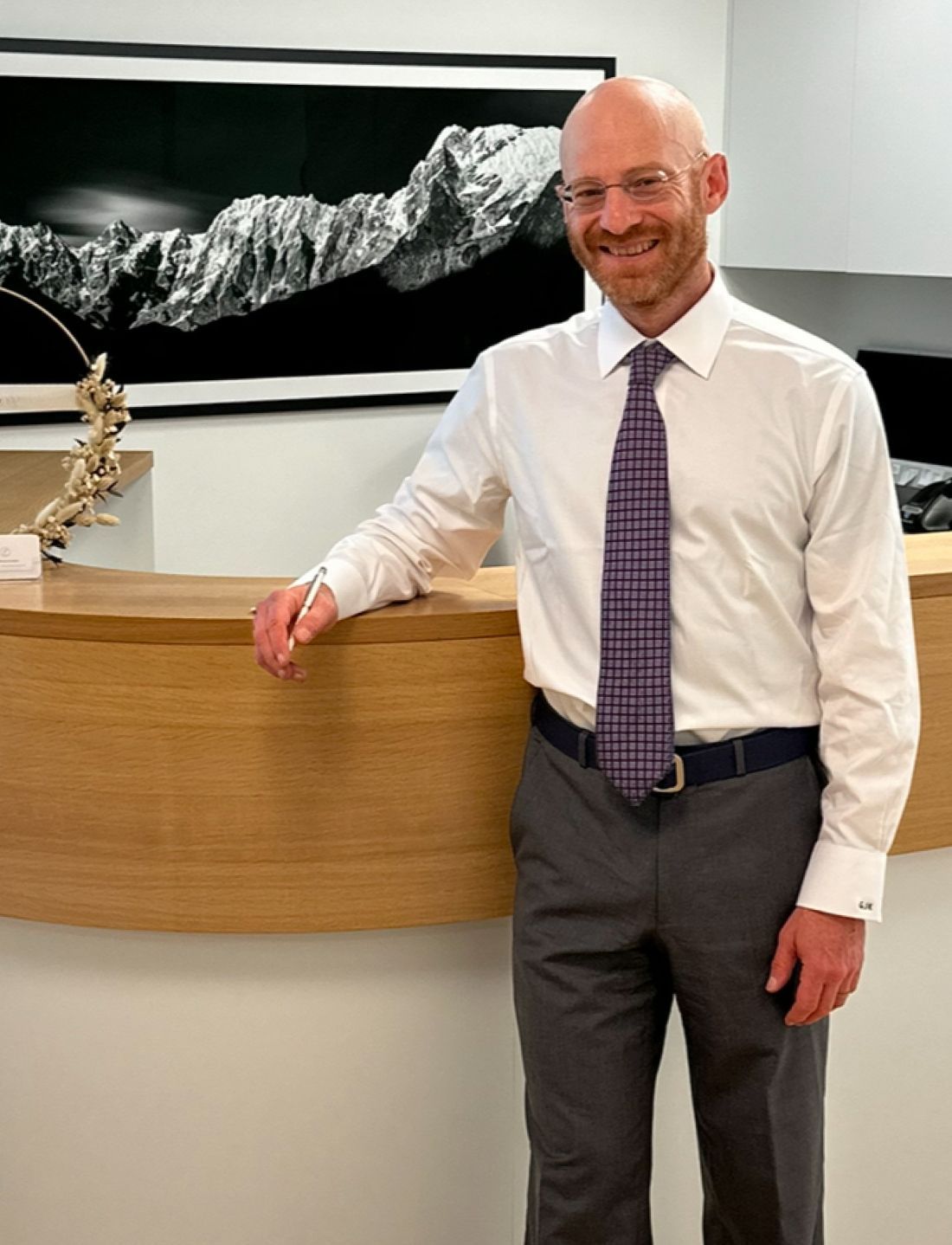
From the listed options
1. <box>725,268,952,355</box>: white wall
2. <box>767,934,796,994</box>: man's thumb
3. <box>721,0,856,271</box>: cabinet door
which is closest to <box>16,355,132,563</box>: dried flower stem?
<box>767,934,796,994</box>: man's thumb

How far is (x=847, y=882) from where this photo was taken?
155 centimetres

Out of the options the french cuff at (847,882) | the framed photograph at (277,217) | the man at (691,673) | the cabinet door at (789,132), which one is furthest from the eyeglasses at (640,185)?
the cabinet door at (789,132)

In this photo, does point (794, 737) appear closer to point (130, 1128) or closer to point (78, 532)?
point (130, 1128)

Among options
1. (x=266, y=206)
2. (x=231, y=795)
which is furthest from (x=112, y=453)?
(x=266, y=206)

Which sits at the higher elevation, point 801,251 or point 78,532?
point 801,251

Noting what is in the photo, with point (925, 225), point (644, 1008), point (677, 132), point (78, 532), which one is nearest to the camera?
point (677, 132)

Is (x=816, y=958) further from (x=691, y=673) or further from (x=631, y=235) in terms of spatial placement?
(x=631, y=235)

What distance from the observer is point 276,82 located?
164 inches

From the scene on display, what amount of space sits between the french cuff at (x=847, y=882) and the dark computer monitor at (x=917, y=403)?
9.72 feet

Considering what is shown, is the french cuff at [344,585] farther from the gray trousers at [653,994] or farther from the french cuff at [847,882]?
the french cuff at [847,882]

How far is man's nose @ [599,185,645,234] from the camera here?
5.04 ft

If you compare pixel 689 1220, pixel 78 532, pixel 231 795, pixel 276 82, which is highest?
pixel 276 82

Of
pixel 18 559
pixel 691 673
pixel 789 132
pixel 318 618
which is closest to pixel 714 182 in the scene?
pixel 691 673

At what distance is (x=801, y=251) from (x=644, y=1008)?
3.24m
